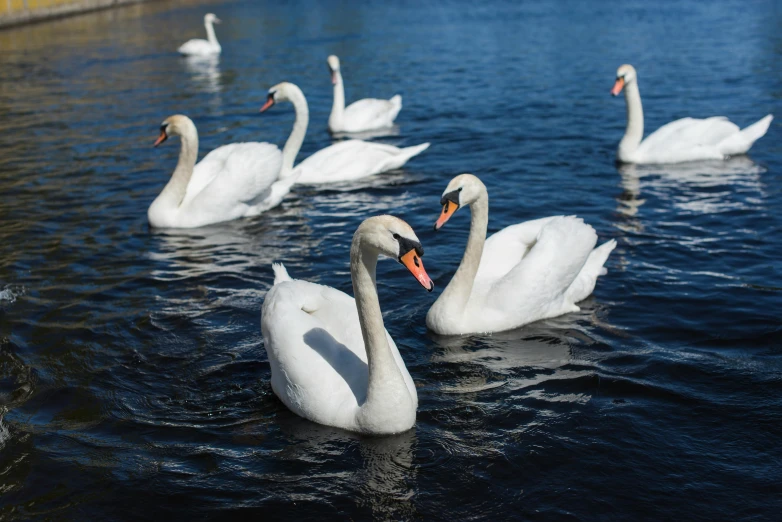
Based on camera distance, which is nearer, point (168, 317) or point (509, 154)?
point (168, 317)

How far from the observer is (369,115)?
16547 mm

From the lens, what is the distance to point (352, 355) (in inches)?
239

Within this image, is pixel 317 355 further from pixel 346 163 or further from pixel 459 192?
pixel 346 163

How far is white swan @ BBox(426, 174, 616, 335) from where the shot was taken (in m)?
7.33

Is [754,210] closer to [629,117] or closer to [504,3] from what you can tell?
[629,117]

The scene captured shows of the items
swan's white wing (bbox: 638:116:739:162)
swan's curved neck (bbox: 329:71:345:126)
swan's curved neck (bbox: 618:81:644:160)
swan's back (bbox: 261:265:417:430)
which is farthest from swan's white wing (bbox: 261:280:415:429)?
swan's curved neck (bbox: 329:71:345:126)

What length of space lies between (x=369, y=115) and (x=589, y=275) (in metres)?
9.12

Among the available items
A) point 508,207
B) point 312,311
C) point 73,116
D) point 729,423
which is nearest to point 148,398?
point 312,311

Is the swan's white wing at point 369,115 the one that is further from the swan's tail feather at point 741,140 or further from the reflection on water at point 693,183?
the swan's tail feather at point 741,140

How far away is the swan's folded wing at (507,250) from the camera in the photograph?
782cm

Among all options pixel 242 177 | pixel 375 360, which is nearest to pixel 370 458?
pixel 375 360

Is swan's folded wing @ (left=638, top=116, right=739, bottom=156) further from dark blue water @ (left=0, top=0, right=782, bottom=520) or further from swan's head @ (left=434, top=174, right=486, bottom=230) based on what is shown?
swan's head @ (left=434, top=174, right=486, bottom=230)

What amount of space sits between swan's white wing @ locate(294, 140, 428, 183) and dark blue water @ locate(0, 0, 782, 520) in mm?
273

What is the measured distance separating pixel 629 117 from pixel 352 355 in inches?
340
